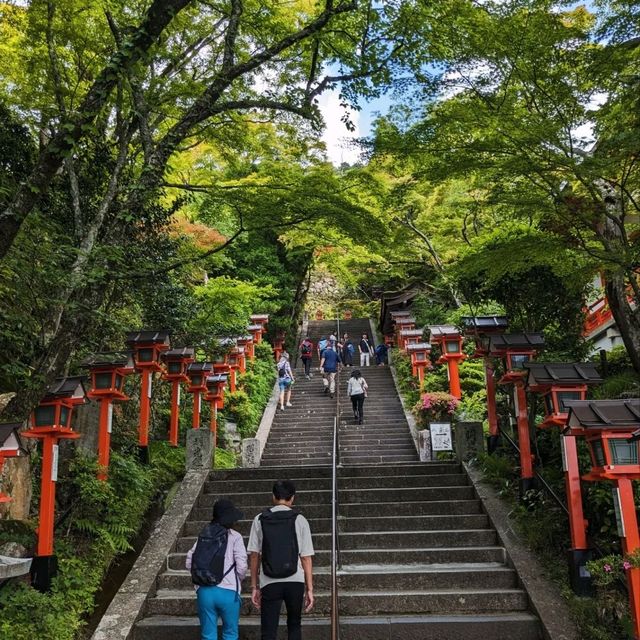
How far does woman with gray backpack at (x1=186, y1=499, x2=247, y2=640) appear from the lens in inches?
168

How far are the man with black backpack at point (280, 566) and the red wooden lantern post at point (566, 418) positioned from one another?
3.11 meters

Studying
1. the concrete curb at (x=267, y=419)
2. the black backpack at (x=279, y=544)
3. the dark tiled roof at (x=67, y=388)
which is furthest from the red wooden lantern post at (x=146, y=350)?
the black backpack at (x=279, y=544)

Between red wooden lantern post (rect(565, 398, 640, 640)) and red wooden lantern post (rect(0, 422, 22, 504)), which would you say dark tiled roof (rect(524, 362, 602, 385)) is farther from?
red wooden lantern post (rect(0, 422, 22, 504))

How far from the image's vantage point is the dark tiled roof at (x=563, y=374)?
648cm

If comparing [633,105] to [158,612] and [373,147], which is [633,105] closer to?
[373,147]

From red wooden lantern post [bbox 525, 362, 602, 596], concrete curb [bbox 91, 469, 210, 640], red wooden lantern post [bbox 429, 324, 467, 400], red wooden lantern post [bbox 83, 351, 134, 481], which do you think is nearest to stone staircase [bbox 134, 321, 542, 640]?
concrete curb [bbox 91, 469, 210, 640]

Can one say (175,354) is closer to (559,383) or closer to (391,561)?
(391,561)

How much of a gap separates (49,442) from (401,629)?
4.31m

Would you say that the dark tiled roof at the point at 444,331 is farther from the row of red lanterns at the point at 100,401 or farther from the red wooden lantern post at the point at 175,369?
the red wooden lantern post at the point at 175,369

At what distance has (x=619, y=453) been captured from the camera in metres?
4.97

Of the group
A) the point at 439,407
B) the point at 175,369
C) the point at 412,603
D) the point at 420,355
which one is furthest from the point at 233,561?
the point at 420,355

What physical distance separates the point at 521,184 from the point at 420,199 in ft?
39.9

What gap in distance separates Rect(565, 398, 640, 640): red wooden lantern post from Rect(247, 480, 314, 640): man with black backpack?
9.10ft

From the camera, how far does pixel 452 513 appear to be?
777cm
